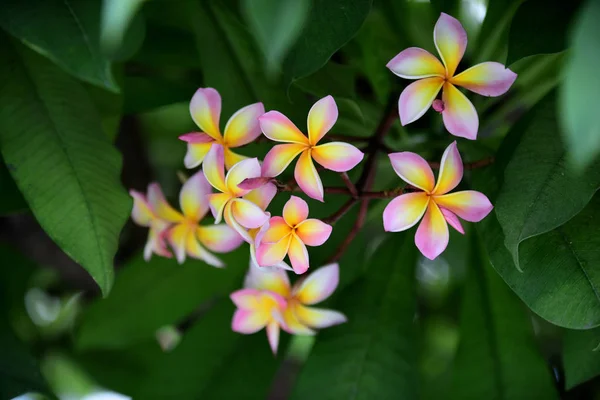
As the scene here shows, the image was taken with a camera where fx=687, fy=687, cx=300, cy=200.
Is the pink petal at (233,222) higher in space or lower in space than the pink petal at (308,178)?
lower

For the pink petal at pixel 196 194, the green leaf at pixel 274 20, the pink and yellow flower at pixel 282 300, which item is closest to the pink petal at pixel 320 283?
the pink and yellow flower at pixel 282 300

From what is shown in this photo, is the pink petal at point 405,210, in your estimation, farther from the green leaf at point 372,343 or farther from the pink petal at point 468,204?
the green leaf at point 372,343

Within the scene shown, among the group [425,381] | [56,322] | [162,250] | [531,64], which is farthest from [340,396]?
[56,322]

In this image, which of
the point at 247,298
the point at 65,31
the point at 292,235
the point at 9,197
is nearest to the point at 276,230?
the point at 292,235

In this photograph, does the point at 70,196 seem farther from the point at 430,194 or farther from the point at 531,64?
the point at 531,64

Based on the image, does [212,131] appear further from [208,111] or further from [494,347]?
[494,347]

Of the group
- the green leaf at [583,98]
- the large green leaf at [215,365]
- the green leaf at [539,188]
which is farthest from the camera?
the large green leaf at [215,365]

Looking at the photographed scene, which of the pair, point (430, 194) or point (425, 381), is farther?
point (425, 381)
